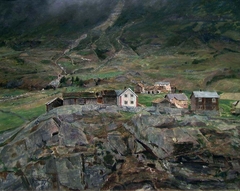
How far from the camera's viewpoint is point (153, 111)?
76875 mm

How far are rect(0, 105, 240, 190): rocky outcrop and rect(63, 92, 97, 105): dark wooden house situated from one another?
8.07 meters

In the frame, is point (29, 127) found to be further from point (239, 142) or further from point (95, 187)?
point (239, 142)

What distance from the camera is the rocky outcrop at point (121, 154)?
6544 centimetres

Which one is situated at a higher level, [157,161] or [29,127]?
[29,127]

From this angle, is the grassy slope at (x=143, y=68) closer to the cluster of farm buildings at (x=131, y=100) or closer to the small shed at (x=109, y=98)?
the cluster of farm buildings at (x=131, y=100)

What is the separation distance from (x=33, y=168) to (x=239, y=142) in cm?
3586

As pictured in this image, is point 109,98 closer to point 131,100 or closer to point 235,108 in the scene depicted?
point 131,100

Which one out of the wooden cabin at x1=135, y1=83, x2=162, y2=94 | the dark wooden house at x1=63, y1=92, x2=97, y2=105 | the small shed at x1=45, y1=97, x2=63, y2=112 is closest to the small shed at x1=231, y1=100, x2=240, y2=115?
the wooden cabin at x1=135, y1=83, x2=162, y2=94

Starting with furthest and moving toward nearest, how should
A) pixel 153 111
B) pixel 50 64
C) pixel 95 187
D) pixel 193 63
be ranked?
pixel 50 64 < pixel 193 63 < pixel 153 111 < pixel 95 187

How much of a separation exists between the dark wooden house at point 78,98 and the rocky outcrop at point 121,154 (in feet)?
26.5

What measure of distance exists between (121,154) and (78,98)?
18.6 meters

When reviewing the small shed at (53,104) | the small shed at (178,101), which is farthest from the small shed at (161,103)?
the small shed at (53,104)

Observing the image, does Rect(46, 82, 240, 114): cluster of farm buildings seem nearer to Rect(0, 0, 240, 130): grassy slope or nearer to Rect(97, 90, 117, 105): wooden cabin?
Rect(97, 90, 117, 105): wooden cabin

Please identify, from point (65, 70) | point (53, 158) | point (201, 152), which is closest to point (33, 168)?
point (53, 158)
